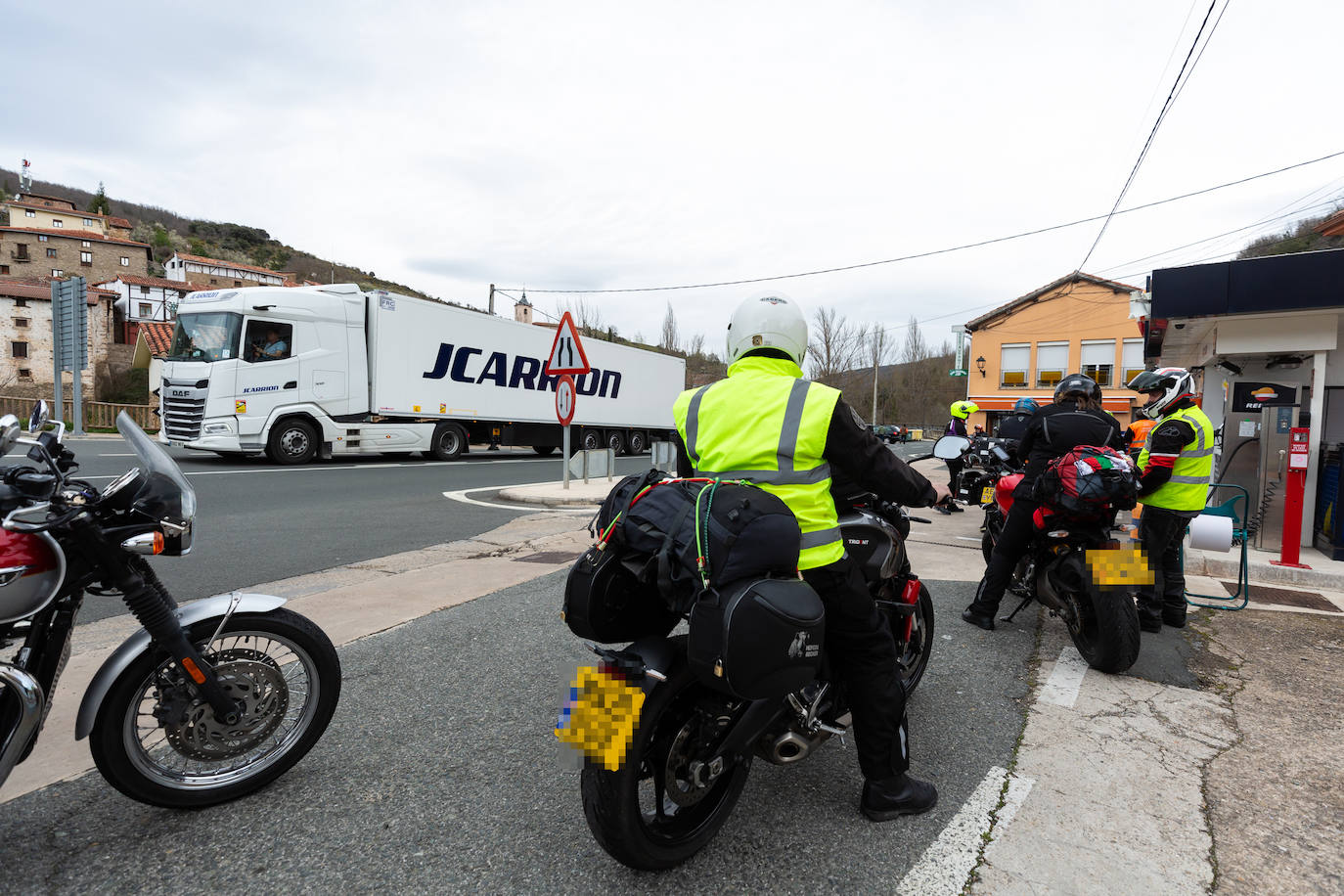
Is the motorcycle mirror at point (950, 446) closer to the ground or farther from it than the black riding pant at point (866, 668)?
farther from it

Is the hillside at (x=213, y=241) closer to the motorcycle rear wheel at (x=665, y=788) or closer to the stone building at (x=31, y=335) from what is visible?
the stone building at (x=31, y=335)

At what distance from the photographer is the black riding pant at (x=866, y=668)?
220 cm

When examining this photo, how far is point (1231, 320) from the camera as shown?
23.8ft

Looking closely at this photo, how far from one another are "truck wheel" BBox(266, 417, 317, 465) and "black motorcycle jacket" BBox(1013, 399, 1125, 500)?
14468mm

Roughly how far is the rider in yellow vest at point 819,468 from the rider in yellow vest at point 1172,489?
3213mm

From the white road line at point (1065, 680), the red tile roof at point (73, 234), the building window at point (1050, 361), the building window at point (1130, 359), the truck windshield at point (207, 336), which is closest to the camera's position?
the white road line at point (1065, 680)

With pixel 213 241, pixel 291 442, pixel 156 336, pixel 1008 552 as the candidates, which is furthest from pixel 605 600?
pixel 213 241

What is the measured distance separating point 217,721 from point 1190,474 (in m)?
5.56

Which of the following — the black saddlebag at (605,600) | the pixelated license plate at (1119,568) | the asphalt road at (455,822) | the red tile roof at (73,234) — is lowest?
the asphalt road at (455,822)

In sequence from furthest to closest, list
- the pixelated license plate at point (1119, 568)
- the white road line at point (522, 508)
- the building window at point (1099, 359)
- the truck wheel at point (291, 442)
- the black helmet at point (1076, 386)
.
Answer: the building window at point (1099, 359)
the truck wheel at point (291, 442)
the white road line at point (522, 508)
the black helmet at point (1076, 386)
the pixelated license plate at point (1119, 568)

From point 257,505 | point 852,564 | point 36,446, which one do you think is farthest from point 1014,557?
point 257,505

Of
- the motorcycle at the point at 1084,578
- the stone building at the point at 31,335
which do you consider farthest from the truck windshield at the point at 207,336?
the stone building at the point at 31,335

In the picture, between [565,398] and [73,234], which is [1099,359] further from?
[73,234]

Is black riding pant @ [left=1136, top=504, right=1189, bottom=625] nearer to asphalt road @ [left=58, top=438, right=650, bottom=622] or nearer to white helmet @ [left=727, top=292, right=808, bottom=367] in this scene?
white helmet @ [left=727, top=292, right=808, bottom=367]
